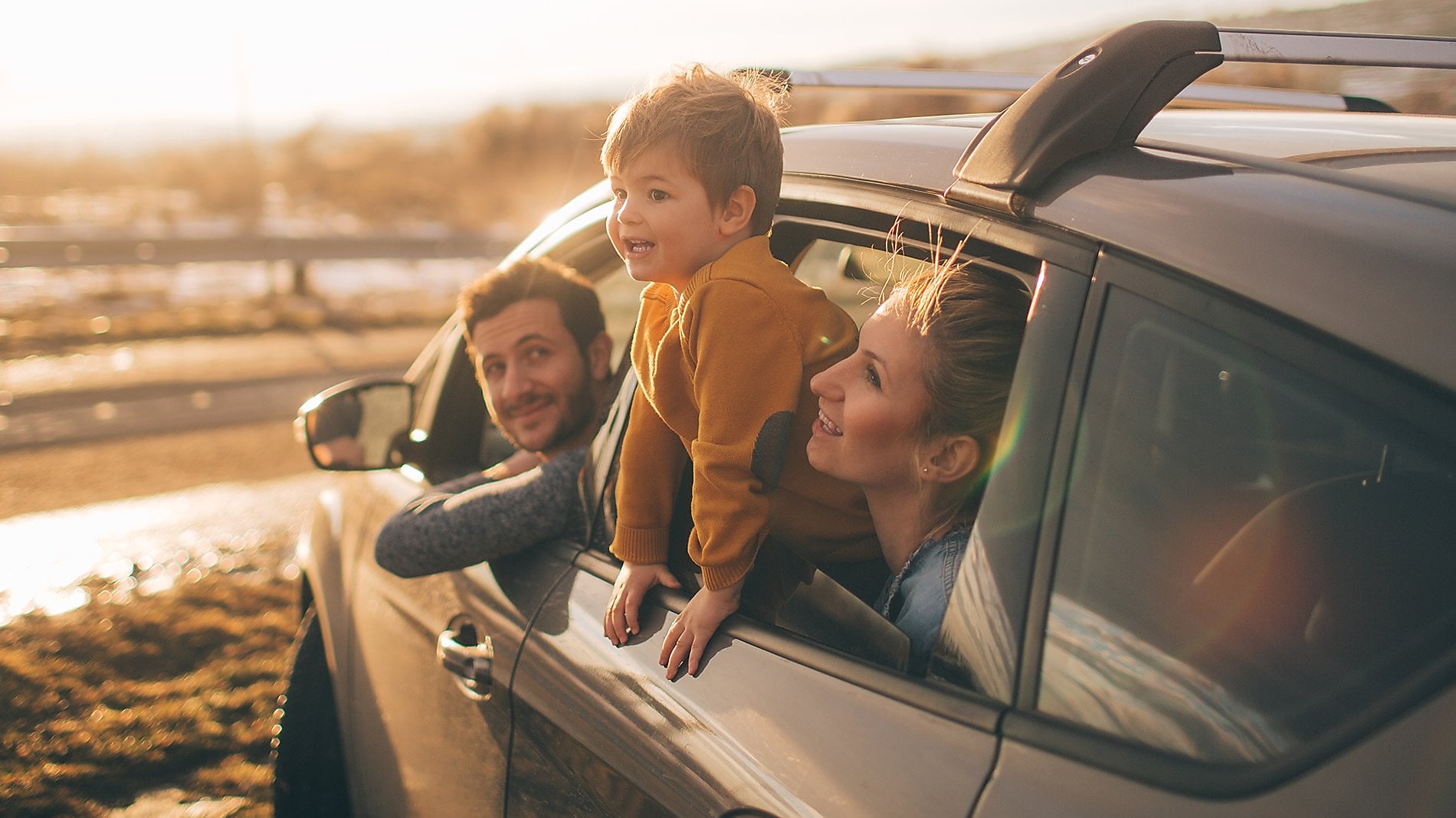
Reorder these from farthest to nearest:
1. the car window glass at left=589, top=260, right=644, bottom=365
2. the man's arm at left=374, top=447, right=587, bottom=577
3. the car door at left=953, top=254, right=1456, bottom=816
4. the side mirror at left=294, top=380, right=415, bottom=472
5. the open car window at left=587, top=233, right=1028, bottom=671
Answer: the car window glass at left=589, top=260, right=644, bottom=365 < the side mirror at left=294, top=380, right=415, bottom=472 < the man's arm at left=374, top=447, right=587, bottom=577 < the open car window at left=587, top=233, right=1028, bottom=671 < the car door at left=953, top=254, right=1456, bottom=816

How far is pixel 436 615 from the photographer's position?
2.38 m

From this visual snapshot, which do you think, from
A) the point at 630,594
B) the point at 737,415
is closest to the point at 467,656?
the point at 630,594

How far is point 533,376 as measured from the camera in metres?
2.76

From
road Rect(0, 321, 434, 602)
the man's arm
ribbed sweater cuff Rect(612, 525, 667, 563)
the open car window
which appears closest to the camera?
the open car window

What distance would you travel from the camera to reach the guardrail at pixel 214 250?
13.2 meters

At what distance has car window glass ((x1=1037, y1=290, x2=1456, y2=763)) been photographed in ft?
3.39

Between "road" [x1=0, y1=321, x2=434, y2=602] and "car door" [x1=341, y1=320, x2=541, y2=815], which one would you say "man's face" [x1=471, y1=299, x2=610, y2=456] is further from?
"road" [x1=0, y1=321, x2=434, y2=602]

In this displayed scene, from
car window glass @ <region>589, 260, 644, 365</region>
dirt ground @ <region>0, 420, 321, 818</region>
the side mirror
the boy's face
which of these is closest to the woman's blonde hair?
the boy's face

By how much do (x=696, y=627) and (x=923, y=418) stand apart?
1.50 ft

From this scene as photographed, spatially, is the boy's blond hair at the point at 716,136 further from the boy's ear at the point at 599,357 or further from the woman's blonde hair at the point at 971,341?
the boy's ear at the point at 599,357

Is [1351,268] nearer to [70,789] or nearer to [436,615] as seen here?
[436,615]

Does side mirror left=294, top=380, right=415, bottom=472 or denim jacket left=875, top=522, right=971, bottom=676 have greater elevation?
denim jacket left=875, top=522, right=971, bottom=676

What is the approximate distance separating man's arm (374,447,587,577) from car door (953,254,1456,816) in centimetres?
110

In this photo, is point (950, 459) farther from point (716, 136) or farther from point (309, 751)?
point (309, 751)
